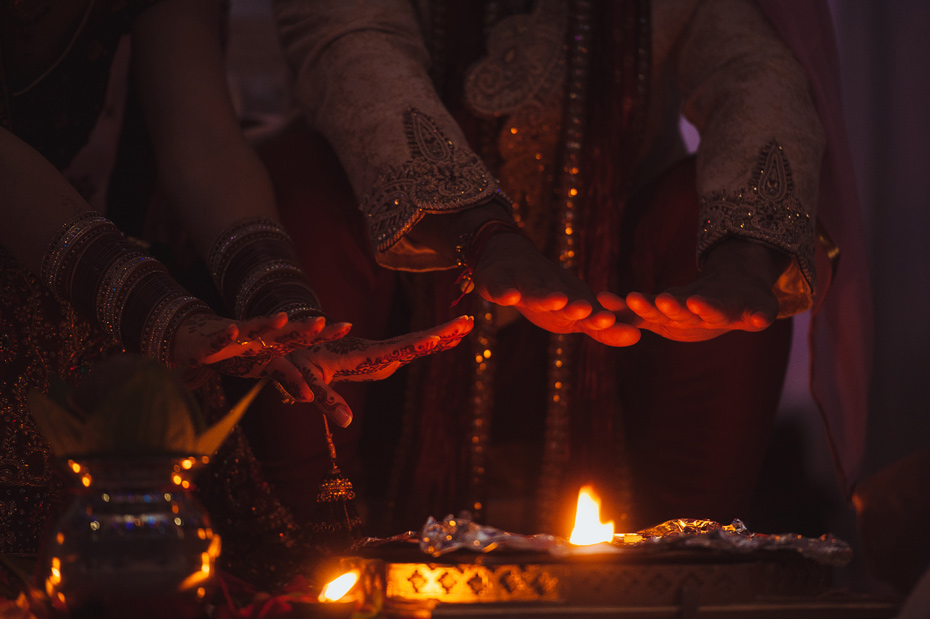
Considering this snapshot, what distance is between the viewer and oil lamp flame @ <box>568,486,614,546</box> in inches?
29.2

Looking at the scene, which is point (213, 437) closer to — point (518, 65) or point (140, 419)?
point (140, 419)

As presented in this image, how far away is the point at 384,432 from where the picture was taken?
52.2 inches

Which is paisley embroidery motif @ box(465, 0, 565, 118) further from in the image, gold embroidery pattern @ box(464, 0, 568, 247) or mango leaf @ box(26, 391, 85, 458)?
mango leaf @ box(26, 391, 85, 458)

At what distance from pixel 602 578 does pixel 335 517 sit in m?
0.30

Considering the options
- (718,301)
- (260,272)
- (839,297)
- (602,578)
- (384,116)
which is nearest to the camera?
(602,578)

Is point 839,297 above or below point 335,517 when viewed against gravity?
above

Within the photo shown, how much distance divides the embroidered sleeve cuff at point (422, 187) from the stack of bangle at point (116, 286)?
27 cm

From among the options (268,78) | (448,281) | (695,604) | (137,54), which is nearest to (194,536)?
(695,604)

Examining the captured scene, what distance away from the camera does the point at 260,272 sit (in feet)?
3.17

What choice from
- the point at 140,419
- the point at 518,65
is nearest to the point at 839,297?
the point at 518,65

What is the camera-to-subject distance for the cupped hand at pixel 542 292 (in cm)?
84

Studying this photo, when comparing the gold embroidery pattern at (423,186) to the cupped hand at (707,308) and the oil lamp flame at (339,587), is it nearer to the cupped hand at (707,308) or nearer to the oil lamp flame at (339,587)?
the cupped hand at (707,308)

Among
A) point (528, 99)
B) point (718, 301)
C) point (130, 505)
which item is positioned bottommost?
point (130, 505)

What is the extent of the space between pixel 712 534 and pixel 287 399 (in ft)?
1.52
